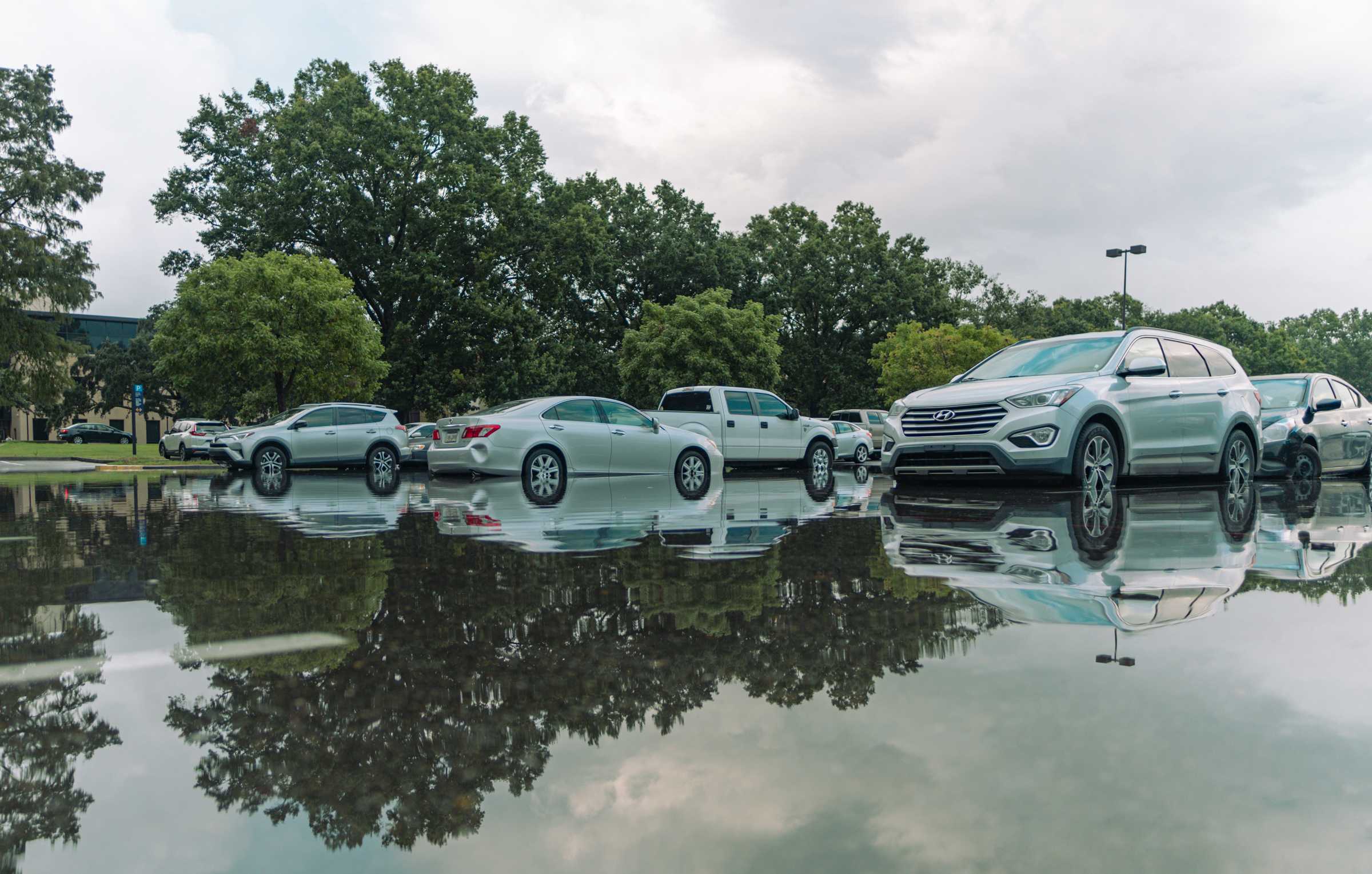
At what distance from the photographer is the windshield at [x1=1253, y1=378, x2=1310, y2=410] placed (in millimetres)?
16016

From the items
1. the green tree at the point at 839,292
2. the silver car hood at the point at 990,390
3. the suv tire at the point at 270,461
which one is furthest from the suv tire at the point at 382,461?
the green tree at the point at 839,292

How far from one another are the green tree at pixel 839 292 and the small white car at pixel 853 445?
1338 inches

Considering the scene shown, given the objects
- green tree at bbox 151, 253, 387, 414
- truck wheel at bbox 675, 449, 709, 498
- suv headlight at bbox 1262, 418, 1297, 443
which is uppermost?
green tree at bbox 151, 253, 387, 414

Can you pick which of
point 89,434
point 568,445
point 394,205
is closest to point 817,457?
point 568,445

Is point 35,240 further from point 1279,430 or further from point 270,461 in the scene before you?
point 1279,430

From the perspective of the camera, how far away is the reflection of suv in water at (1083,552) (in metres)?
5.19

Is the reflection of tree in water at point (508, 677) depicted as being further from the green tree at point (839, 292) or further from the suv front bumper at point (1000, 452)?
the green tree at point (839, 292)

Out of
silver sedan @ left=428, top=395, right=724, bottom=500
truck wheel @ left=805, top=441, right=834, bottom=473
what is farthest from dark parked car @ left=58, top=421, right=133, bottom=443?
silver sedan @ left=428, top=395, right=724, bottom=500

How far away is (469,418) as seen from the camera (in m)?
16.2

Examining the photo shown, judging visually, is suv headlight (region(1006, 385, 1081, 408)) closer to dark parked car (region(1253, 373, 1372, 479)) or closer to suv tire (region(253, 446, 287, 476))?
dark parked car (region(1253, 373, 1372, 479))

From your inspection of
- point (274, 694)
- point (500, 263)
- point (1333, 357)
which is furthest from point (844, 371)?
point (1333, 357)

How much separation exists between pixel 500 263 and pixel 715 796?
45263mm

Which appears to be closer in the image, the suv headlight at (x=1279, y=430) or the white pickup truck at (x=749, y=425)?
the suv headlight at (x=1279, y=430)

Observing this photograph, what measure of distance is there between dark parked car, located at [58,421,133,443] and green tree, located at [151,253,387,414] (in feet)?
170
